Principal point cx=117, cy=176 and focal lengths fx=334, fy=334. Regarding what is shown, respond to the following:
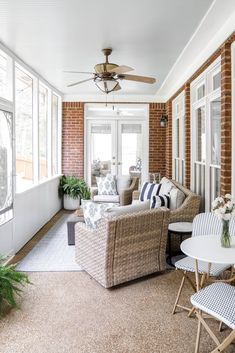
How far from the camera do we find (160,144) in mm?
8328

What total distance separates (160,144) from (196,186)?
2986 mm

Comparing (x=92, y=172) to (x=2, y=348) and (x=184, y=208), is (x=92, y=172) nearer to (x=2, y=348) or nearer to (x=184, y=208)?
(x=184, y=208)

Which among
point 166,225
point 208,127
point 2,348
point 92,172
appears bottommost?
point 2,348

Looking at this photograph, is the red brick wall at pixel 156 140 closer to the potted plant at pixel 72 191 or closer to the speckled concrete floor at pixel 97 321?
the potted plant at pixel 72 191

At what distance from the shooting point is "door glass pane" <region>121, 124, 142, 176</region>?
855 centimetres

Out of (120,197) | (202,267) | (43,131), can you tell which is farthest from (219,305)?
(43,131)

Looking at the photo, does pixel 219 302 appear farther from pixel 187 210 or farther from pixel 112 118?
pixel 112 118

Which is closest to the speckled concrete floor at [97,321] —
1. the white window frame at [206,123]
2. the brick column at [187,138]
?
the white window frame at [206,123]

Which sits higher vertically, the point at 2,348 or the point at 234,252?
the point at 234,252

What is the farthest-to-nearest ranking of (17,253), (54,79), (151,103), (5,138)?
(151,103)
(54,79)
(17,253)
(5,138)

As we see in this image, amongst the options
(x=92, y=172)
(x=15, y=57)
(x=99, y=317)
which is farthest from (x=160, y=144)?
(x=99, y=317)

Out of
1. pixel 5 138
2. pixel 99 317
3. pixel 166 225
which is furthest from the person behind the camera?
pixel 5 138

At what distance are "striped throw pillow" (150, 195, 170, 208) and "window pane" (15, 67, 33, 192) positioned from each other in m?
1.95

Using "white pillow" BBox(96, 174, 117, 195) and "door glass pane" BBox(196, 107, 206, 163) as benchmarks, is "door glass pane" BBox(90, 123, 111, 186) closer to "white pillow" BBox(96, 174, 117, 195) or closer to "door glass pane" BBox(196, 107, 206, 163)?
"white pillow" BBox(96, 174, 117, 195)
